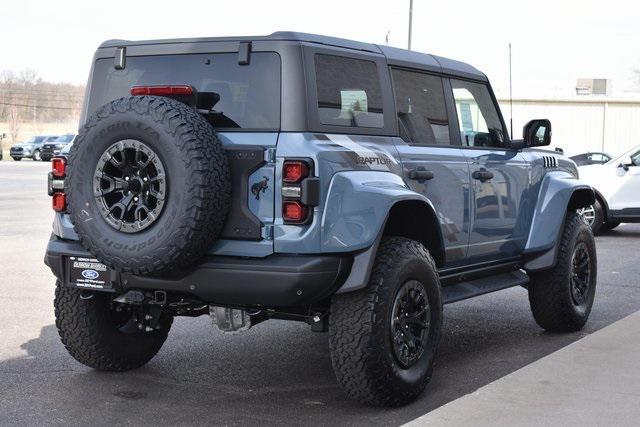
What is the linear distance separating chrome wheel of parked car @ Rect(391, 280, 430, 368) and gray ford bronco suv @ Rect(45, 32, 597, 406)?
0.04 feet

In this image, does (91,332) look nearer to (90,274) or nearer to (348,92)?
(90,274)

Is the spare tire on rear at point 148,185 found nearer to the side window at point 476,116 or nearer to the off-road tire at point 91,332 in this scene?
the off-road tire at point 91,332

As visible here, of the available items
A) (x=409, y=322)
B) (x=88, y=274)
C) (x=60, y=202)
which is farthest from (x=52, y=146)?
(x=409, y=322)

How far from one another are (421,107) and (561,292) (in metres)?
2.04

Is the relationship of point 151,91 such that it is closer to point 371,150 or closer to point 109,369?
point 371,150

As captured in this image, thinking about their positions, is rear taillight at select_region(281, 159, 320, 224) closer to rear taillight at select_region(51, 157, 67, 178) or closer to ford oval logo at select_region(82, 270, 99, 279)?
ford oval logo at select_region(82, 270, 99, 279)

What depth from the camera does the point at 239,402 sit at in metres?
5.68

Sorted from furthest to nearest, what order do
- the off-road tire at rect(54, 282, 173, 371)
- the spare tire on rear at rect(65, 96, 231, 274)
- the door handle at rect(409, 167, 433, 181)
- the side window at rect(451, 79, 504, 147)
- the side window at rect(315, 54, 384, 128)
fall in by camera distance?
1. the side window at rect(451, 79, 504, 147)
2. the off-road tire at rect(54, 282, 173, 371)
3. the door handle at rect(409, 167, 433, 181)
4. the side window at rect(315, 54, 384, 128)
5. the spare tire on rear at rect(65, 96, 231, 274)

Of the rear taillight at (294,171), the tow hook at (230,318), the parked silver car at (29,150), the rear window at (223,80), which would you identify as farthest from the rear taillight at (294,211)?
the parked silver car at (29,150)

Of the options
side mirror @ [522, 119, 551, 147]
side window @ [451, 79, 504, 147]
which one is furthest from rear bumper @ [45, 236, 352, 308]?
side mirror @ [522, 119, 551, 147]

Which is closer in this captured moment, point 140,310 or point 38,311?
point 140,310

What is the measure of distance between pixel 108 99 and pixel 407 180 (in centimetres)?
180

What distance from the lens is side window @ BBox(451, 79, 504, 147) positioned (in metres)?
6.95

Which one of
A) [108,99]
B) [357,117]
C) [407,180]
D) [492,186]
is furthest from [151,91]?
[492,186]
